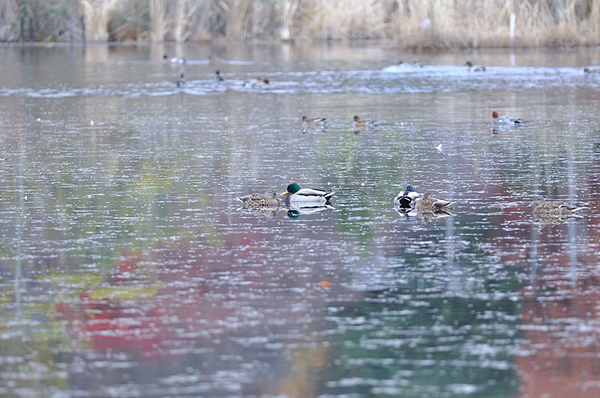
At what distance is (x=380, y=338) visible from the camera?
304 inches

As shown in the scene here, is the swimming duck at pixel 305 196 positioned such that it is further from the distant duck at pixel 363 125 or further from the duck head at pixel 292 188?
the distant duck at pixel 363 125

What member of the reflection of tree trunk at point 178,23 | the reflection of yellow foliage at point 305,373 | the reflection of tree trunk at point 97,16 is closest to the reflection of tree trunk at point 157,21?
the reflection of tree trunk at point 178,23

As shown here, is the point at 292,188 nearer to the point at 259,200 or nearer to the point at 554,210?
the point at 259,200

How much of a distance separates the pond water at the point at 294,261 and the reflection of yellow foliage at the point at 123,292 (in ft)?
0.09

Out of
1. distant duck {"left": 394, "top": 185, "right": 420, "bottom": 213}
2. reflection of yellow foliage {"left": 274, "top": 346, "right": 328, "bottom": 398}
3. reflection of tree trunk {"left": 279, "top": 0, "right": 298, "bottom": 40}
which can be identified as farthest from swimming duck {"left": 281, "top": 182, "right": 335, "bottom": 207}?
reflection of tree trunk {"left": 279, "top": 0, "right": 298, "bottom": 40}

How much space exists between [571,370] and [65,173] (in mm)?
9760

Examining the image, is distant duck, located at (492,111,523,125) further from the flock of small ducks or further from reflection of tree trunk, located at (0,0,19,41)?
reflection of tree trunk, located at (0,0,19,41)

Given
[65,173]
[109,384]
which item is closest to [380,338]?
[109,384]

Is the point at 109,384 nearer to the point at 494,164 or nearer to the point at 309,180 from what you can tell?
the point at 309,180

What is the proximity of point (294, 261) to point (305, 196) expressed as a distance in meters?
2.77

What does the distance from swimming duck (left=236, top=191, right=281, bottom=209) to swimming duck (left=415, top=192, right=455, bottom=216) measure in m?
1.63

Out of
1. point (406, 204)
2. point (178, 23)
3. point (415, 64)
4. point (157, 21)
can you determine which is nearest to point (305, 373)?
point (406, 204)

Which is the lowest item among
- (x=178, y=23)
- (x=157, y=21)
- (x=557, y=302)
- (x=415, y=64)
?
(x=557, y=302)

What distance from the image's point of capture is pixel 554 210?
11.9 meters
